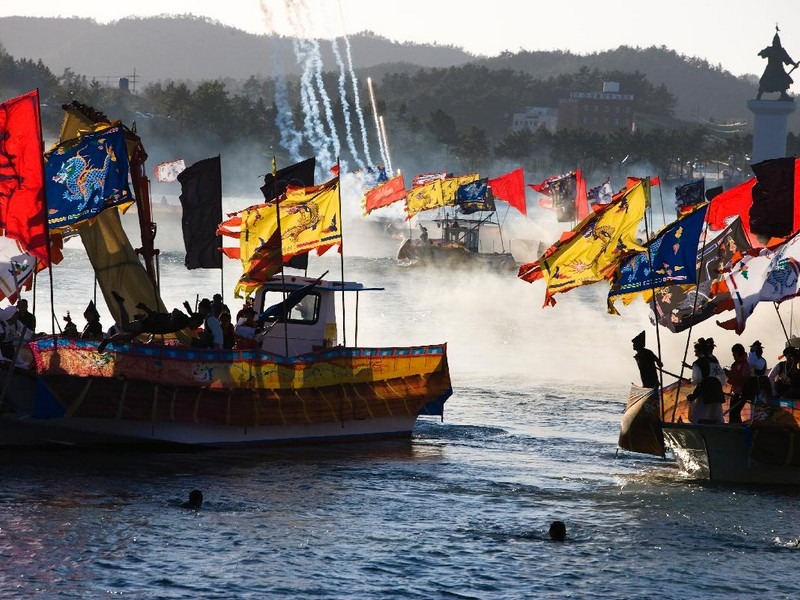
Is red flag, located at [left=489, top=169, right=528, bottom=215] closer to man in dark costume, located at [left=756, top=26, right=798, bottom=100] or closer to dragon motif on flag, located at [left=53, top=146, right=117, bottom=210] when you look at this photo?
dragon motif on flag, located at [left=53, top=146, right=117, bottom=210]

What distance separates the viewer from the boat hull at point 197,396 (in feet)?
88.7

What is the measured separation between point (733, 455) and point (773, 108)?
14989 centimetres

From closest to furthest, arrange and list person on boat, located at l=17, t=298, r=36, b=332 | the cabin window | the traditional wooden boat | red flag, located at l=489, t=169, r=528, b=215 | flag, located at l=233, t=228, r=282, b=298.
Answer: the traditional wooden boat, person on boat, located at l=17, t=298, r=36, b=332, flag, located at l=233, t=228, r=282, b=298, the cabin window, red flag, located at l=489, t=169, r=528, b=215

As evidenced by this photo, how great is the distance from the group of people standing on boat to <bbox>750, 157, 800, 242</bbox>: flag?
9.82ft

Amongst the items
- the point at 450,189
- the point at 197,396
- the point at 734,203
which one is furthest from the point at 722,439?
the point at 450,189

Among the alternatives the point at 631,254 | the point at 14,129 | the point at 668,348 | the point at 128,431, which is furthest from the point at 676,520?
the point at 668,348

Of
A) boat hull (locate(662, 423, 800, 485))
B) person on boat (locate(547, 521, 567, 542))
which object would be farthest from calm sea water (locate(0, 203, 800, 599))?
boat hull (locate(662, 423, 800, 485))

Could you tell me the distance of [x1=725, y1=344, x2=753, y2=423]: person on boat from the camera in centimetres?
2636

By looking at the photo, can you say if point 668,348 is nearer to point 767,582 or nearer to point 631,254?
point 631,254

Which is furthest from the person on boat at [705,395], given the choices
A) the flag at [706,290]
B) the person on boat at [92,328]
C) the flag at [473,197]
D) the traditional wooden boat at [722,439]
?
the flag at [473,197]

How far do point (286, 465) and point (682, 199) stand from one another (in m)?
44.6

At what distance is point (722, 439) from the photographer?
26266mm

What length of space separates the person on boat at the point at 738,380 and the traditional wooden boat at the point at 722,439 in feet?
0.92

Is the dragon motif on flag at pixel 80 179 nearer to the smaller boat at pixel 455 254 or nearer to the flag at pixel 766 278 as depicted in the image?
the flag at pixel 766 278
